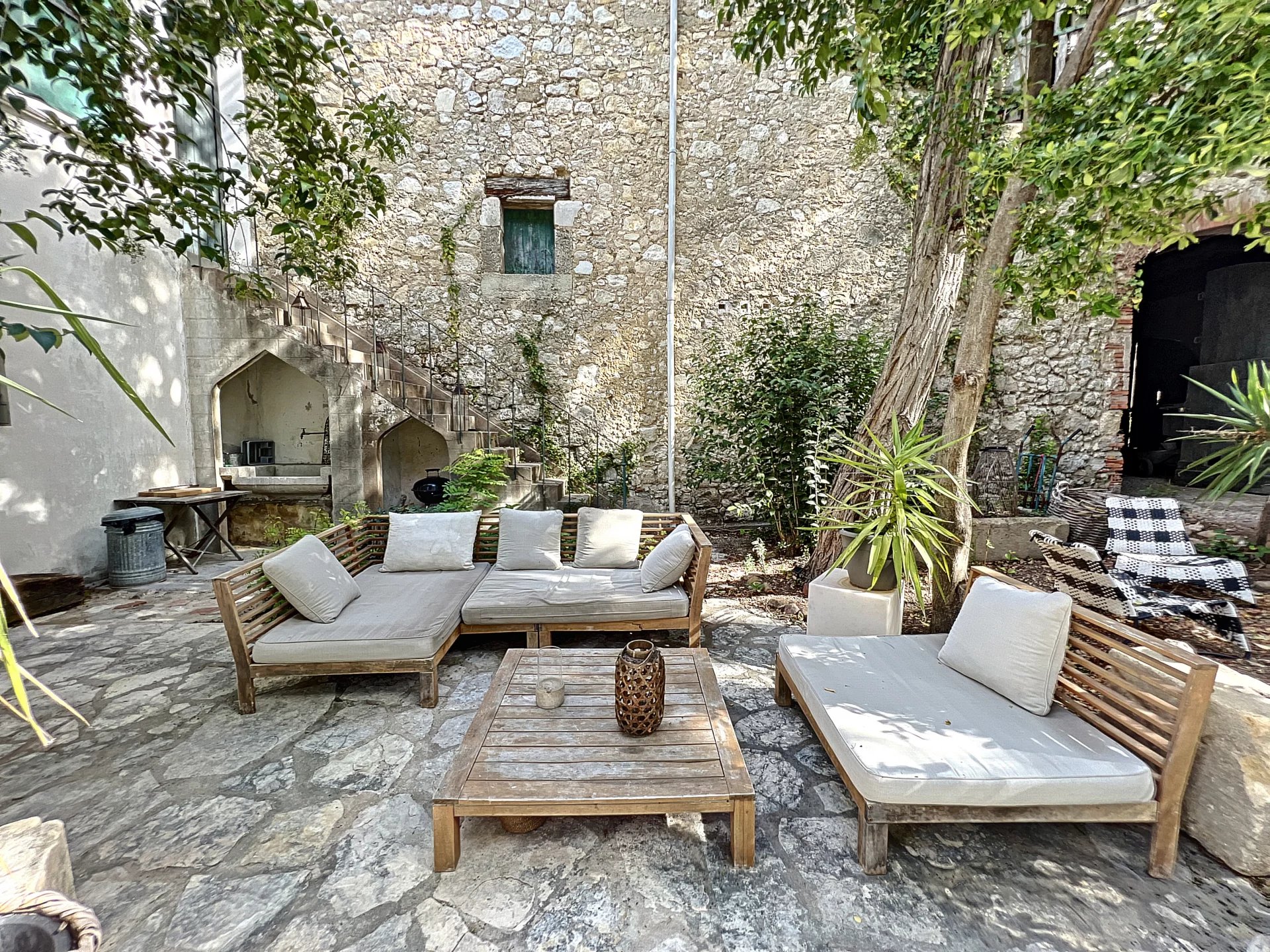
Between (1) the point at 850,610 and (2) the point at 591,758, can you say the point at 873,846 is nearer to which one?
(2) the point at 591,758

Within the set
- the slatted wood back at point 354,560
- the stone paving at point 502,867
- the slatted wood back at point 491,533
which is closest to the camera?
the stone paving at point 502,867

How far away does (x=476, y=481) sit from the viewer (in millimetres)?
5375

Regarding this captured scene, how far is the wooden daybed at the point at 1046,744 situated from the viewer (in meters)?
1.83

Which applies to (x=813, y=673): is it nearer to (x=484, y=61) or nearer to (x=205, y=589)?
(x=205, y=589)

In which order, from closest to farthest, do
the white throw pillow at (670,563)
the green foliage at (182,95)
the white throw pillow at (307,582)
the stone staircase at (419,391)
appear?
the green foliage at (182,95)
the white throw pillow at (307,582)
the white throw pillow at (670,563)
the stone staircase at (419,391)

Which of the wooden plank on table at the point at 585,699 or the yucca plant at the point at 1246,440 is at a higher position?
the yucca plant at the point at 1246,440

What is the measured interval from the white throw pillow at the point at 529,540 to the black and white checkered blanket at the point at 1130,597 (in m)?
2.91

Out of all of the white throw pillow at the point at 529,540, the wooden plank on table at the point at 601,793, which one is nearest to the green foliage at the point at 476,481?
the white throw pillow at the point at 529,540

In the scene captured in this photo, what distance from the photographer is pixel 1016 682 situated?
88.0 inches

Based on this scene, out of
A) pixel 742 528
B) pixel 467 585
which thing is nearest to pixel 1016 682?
pixel 467 585

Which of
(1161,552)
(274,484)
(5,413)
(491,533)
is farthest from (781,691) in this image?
(274,484)

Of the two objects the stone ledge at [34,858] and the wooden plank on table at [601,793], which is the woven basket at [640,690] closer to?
the wooden plank on table at [601,793]

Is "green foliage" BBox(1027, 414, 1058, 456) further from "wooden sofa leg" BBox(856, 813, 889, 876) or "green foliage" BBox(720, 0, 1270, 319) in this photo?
"wooden sofa leg" BBox(856, 813, 889, 876)

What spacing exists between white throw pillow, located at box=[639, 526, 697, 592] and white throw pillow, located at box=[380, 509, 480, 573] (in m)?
1.31
